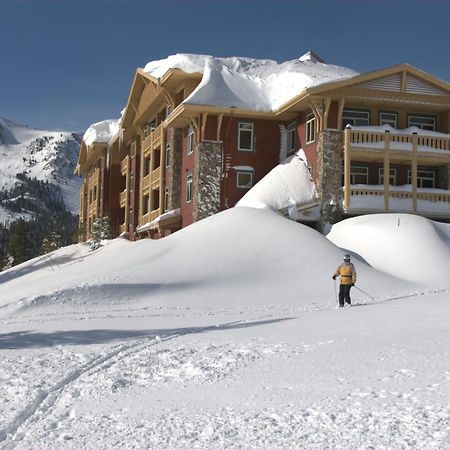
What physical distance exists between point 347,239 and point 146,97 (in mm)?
18581

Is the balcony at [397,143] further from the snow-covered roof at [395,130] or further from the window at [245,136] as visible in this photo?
the window at [245,136]

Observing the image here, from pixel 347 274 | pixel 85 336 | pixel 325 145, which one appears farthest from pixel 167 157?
pixel 85 336

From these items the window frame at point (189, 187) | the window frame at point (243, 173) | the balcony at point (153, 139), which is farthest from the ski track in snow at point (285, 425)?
the balcony at point (153, 139)

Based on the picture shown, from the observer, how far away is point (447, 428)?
5.59m

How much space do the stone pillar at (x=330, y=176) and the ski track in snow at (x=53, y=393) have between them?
17.1 meters

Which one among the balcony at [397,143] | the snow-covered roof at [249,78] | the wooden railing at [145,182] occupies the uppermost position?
the snow-covered roof at [249,78]

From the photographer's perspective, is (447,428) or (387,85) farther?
(387,85)

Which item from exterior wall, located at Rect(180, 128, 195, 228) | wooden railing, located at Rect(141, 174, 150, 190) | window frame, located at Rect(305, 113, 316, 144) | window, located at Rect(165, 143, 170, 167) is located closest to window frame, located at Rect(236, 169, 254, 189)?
exterior wall, located at Rect(180, 128, 195, 228)

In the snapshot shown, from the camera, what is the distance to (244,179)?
32.2 meters

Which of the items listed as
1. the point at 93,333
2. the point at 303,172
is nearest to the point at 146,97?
the point at 303,172

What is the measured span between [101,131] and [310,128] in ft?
87.3

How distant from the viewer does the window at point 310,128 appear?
2982cm

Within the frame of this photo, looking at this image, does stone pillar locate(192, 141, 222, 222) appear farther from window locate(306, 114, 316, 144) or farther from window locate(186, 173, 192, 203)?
window locate(306, 114, 316, 144)

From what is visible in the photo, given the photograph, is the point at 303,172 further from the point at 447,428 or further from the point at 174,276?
the point at 447,428
